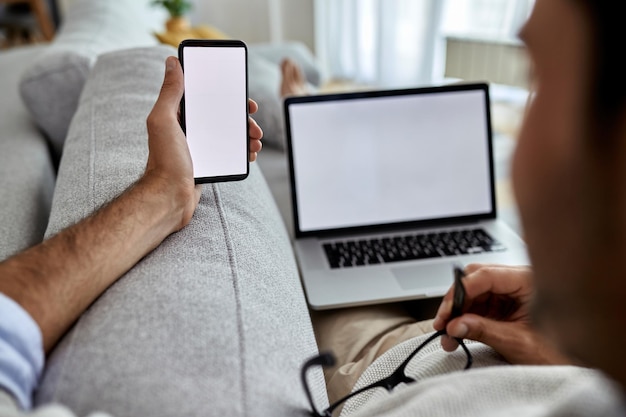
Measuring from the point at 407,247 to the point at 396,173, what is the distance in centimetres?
16

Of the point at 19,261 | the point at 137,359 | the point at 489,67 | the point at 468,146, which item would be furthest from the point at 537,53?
the point at 489,67

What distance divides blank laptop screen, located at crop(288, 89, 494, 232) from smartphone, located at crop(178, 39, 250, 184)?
32 centimetres

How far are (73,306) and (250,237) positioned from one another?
22cm

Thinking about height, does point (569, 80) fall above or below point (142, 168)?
above

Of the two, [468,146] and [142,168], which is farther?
[468,146]

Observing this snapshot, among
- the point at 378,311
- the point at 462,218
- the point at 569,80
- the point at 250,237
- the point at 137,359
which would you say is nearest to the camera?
the point at 569,80

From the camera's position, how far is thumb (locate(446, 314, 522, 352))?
21.7 inches

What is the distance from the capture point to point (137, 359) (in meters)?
0.43

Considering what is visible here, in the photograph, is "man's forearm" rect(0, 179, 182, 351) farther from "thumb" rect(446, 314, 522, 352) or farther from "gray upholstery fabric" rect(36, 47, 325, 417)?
"thumb" rect(446, 314, 522, 352)

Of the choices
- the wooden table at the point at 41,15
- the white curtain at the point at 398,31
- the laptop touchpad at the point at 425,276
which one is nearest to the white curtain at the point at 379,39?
the white curtain at the point at 398,31

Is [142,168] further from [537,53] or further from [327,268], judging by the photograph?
[537,53]

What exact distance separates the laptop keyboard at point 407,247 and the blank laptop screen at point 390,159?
0.05m

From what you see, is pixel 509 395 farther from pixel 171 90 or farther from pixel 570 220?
pixel 171 90

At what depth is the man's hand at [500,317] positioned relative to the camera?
551mm
